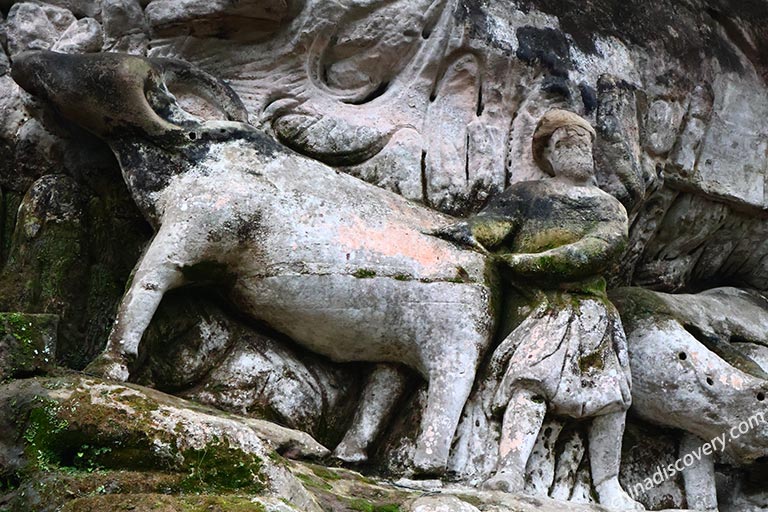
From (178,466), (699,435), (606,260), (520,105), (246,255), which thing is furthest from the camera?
(520,105)

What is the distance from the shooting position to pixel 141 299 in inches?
172

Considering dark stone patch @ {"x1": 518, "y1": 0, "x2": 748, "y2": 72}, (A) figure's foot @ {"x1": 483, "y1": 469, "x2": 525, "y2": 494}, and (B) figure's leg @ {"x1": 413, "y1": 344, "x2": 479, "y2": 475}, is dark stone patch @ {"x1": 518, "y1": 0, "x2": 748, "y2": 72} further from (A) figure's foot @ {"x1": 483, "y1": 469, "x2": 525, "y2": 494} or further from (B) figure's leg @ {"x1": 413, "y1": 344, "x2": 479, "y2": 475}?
(A) figure's foot @ {"x1": 483, "y1": 469, "x2": 525, "y2": 494}

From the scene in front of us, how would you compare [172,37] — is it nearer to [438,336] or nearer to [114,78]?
[114,78]

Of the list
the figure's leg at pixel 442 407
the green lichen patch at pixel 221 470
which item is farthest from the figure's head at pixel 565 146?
the green lichen patch at pixel 221 470

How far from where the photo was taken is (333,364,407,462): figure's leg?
4633mm

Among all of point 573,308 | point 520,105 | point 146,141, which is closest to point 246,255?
point 146,141

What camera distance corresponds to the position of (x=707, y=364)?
5219 millimetres

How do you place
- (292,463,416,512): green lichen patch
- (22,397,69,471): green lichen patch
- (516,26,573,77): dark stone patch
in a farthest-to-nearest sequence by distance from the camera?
(516,26,573,77): dark stone patch, (292,463,416,512): green lichen patch, (22,397,69,471): green lichen patch

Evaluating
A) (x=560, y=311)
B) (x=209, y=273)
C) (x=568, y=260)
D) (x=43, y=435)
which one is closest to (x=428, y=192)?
(x=568, y=260)

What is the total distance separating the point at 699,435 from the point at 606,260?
1077 millimetres

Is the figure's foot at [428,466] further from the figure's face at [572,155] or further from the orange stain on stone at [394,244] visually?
the figure's face at [572,155]

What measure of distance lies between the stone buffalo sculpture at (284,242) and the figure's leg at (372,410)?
32 mm

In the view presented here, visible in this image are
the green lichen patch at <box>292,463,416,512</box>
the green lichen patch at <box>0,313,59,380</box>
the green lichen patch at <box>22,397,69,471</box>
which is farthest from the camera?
the green lichen patch at <box>292,463,416,512</box>

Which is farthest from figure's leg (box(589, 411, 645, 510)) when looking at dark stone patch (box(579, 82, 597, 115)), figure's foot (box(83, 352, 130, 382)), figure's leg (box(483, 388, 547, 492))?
figure's foot (box(83, 352, 130, 382))
